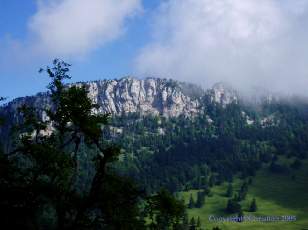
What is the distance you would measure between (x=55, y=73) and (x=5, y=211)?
38.7 ft

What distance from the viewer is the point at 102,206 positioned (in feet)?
124

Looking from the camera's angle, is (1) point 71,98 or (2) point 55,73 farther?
(2) point 55,73

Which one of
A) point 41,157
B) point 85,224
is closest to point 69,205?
point 85,224

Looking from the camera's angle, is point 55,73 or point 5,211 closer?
point 5,211

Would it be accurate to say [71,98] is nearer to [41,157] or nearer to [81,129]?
[81,129]

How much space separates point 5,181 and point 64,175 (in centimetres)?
505

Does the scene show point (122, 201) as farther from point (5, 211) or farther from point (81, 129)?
point (5, 211)

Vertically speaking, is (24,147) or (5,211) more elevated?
(24,147)

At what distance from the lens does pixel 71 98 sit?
1540 inches

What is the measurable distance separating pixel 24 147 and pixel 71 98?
5441 mm

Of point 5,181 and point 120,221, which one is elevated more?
point 5,181

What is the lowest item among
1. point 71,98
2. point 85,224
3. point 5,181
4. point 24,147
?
point 85,224

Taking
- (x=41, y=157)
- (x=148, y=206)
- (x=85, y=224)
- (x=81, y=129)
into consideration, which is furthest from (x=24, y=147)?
(x=148, y=206)

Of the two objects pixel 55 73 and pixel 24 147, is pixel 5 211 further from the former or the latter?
pixel 55 73
